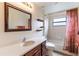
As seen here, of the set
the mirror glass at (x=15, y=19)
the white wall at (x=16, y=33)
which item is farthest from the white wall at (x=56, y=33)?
the mirror glass at (x=15, y=19)

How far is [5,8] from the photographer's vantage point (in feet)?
4.30

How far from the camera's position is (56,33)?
57.9 inches

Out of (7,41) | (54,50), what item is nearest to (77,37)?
(54,50)

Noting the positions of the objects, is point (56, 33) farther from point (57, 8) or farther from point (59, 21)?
point (57, 8)

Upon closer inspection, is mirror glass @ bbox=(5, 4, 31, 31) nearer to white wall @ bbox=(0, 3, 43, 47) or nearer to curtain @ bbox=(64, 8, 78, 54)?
white wall @ bbox=(0, 3, 43, 47)

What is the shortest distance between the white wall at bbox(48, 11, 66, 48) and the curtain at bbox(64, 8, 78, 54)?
0.27 ft

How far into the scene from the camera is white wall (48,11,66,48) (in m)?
1.43

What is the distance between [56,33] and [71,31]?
0.25m

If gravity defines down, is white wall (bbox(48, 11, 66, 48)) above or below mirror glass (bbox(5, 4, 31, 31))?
below

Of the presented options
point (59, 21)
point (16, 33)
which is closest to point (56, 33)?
point (59, 21)

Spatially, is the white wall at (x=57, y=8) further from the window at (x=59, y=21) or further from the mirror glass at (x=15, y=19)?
the mirror glass at (x=15, y=19)

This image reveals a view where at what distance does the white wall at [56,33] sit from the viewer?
1434mm

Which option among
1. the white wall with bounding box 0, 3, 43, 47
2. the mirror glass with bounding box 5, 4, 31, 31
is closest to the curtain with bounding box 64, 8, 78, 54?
the white wall with bounding box 0, 3, 43, 47

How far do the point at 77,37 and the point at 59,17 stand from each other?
0.43m
